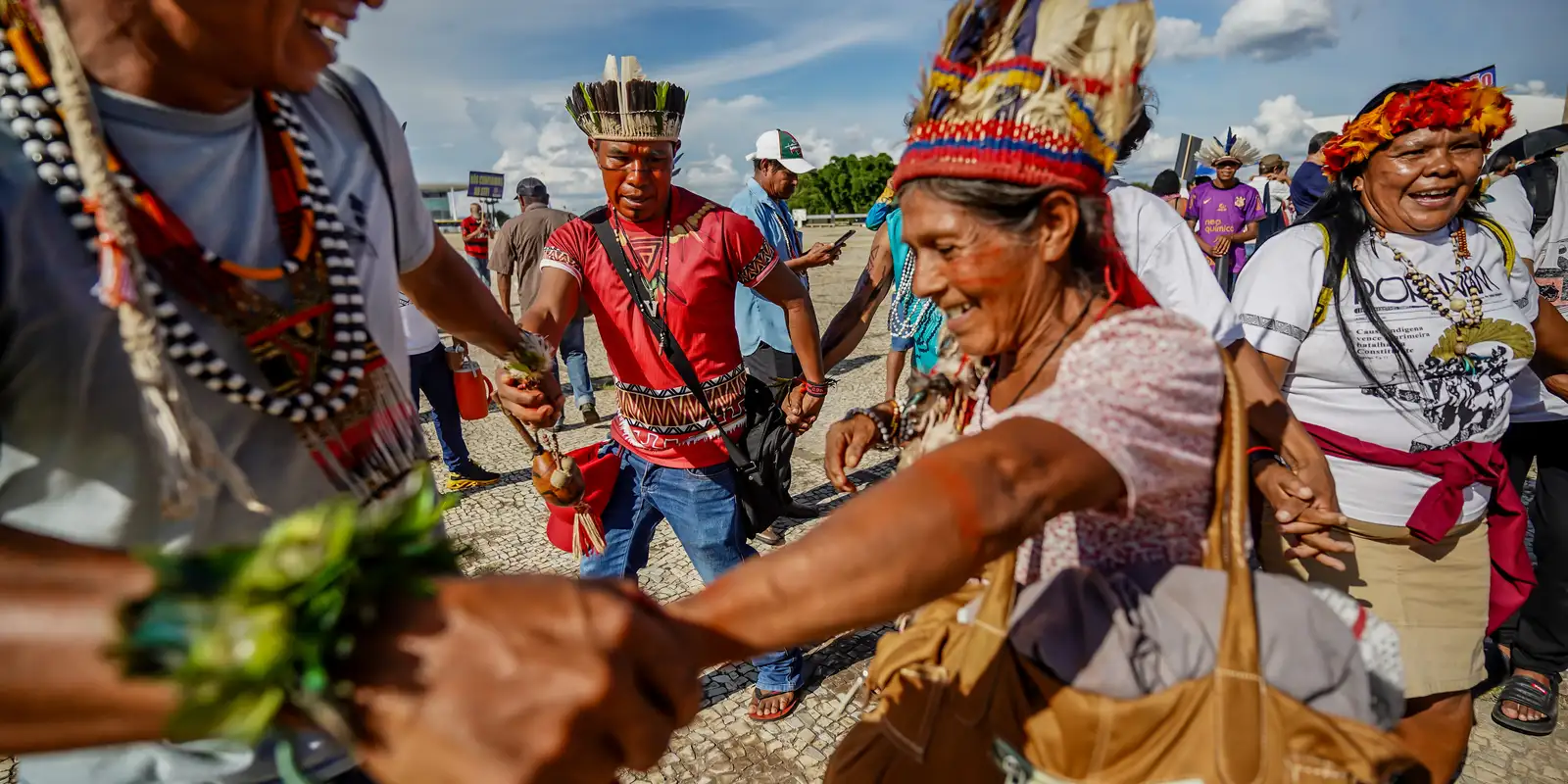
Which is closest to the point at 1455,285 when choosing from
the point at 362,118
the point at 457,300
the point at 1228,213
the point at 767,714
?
the point at 767,714

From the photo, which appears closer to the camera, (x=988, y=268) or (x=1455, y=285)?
(x=988, y=268)

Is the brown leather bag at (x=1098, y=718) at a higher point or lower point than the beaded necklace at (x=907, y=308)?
lower

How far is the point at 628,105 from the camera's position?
3068 millimetres

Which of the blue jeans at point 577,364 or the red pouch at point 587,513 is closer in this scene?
the red pouch at point 587,513

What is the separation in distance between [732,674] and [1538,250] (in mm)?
4382

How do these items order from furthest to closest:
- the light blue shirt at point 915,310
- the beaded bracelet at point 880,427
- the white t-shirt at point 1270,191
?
the white t-shirt at point 1270,191 < the light blue shirt at point 915,310 < the beaded bracelet at point 880,427

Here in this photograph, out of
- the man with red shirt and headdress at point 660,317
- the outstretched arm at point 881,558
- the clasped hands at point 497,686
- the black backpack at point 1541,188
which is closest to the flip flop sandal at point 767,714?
the man with red shirt and headdress at point 660,317

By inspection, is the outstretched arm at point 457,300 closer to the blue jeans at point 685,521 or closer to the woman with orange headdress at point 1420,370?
the blue jeans at point 685,521

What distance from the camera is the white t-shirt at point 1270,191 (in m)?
Answer: 10.0

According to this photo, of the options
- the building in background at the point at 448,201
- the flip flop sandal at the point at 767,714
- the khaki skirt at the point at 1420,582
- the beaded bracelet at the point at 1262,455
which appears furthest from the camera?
the building in background at the point at 448,201

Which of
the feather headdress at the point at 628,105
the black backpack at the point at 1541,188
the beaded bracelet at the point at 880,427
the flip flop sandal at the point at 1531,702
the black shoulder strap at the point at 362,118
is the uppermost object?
the feather headdress at the point at 628,105

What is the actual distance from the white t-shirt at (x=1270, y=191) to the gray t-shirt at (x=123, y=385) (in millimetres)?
11323

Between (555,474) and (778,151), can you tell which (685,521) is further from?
(778,151)

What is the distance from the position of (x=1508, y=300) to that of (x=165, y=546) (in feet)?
11.7
